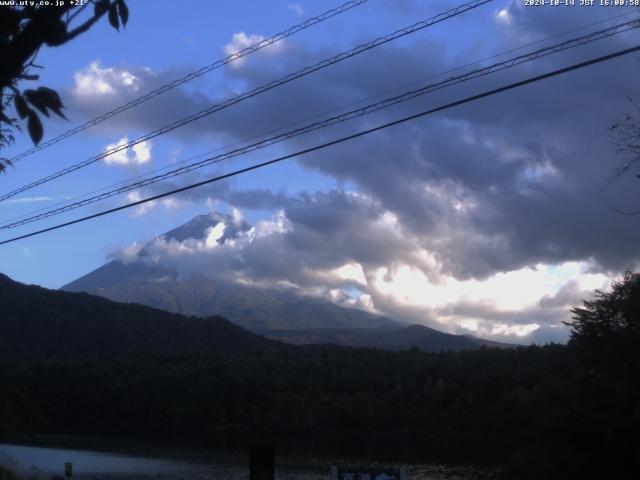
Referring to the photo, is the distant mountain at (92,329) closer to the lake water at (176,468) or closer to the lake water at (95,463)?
the lake water at (95,463)

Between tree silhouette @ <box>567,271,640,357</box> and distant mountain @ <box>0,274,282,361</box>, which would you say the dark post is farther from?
distant mountain @ <box>0,274,282,361</box>

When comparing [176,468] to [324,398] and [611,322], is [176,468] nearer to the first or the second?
[611,322]

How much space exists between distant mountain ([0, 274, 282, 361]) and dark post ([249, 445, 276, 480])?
93.0 meters

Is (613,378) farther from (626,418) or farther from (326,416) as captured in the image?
(326,416)

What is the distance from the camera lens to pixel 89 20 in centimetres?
467

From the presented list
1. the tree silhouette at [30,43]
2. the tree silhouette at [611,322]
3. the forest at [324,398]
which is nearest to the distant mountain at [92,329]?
the forest at [324,398]

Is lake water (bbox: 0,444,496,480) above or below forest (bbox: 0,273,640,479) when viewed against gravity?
below

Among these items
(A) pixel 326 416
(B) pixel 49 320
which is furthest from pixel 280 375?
(B) pixel 49 320

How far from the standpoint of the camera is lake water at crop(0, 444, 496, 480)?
3894 centimetres

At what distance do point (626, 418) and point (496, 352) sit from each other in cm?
6806

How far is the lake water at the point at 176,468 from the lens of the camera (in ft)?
128

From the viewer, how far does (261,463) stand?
989 cm

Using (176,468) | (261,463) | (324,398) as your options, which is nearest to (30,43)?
(261,463)

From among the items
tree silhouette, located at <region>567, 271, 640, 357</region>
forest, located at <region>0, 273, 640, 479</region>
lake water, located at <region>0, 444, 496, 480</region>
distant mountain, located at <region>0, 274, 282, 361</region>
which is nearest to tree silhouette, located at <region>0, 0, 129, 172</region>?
tree silhouette, located at <region>567, 271, 640, 357</region>
